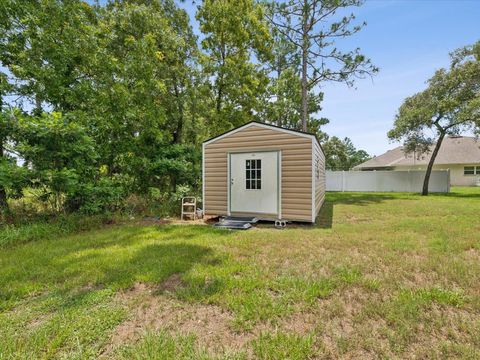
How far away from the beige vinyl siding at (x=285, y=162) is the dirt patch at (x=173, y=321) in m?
4.25

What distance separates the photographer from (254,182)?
22.0 ft

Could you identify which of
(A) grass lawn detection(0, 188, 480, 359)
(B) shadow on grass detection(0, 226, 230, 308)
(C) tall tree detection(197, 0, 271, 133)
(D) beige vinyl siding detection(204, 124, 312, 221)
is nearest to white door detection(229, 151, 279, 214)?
(D) beige vinyl siding detection(204, 124, 312, 221)

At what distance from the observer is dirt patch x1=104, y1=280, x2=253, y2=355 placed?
197cm

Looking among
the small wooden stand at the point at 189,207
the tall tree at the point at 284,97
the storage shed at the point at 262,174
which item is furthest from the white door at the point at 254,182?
the tall tree at the point at 284,97

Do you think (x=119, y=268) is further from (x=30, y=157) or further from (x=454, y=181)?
(x=454, y=181)

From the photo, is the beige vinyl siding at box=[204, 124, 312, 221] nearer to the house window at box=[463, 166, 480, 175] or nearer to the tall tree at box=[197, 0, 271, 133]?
the tall tree at box=[197, 0, 271, 133]

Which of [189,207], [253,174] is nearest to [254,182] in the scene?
[253,174]

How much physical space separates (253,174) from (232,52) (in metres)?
8.75

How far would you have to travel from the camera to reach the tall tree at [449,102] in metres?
12.3

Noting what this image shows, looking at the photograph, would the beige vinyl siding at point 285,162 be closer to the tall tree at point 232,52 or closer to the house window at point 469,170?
the tall tree at point 232,52

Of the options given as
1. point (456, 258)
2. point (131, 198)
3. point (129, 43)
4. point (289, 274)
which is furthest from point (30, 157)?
point (456, 258)

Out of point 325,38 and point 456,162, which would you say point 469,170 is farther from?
point 325,38

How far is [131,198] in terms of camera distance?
7836 mm

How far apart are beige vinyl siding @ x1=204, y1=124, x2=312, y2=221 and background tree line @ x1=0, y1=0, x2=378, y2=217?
82.6 inches
